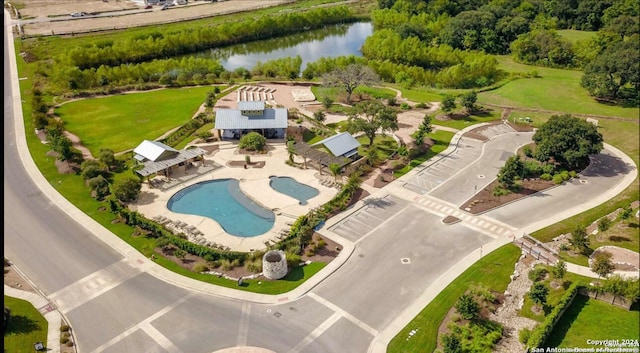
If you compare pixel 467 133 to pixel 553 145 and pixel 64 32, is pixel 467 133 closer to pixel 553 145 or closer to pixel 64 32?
pixel 553 145

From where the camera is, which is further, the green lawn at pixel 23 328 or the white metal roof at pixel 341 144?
the white metal roof at pixel 341 144

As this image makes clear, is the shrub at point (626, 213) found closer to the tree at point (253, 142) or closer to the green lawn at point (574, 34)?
the tree at point (253, 142)

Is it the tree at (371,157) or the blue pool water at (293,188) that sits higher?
the tree at (371,157)

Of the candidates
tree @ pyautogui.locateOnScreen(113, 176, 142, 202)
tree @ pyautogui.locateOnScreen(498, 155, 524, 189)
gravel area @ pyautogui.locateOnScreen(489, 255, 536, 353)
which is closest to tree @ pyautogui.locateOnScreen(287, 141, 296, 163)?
tree @ pyautogui.locateOnScreen(113, 176, 142, 202)

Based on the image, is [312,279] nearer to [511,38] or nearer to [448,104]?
[448,104]

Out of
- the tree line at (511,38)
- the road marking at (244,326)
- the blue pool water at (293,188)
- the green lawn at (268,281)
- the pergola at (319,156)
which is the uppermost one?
the tree line at (511,38)

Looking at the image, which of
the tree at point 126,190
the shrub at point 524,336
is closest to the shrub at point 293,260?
the shrub at point 524,336

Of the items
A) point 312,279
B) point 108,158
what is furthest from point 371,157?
point 108,158

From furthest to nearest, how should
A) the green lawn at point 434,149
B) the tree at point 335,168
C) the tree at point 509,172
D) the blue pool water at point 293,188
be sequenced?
the green lawn at point 434,149
the tree at point 335,168
the blue pool water at point 293,188
the tree at point 509,172
